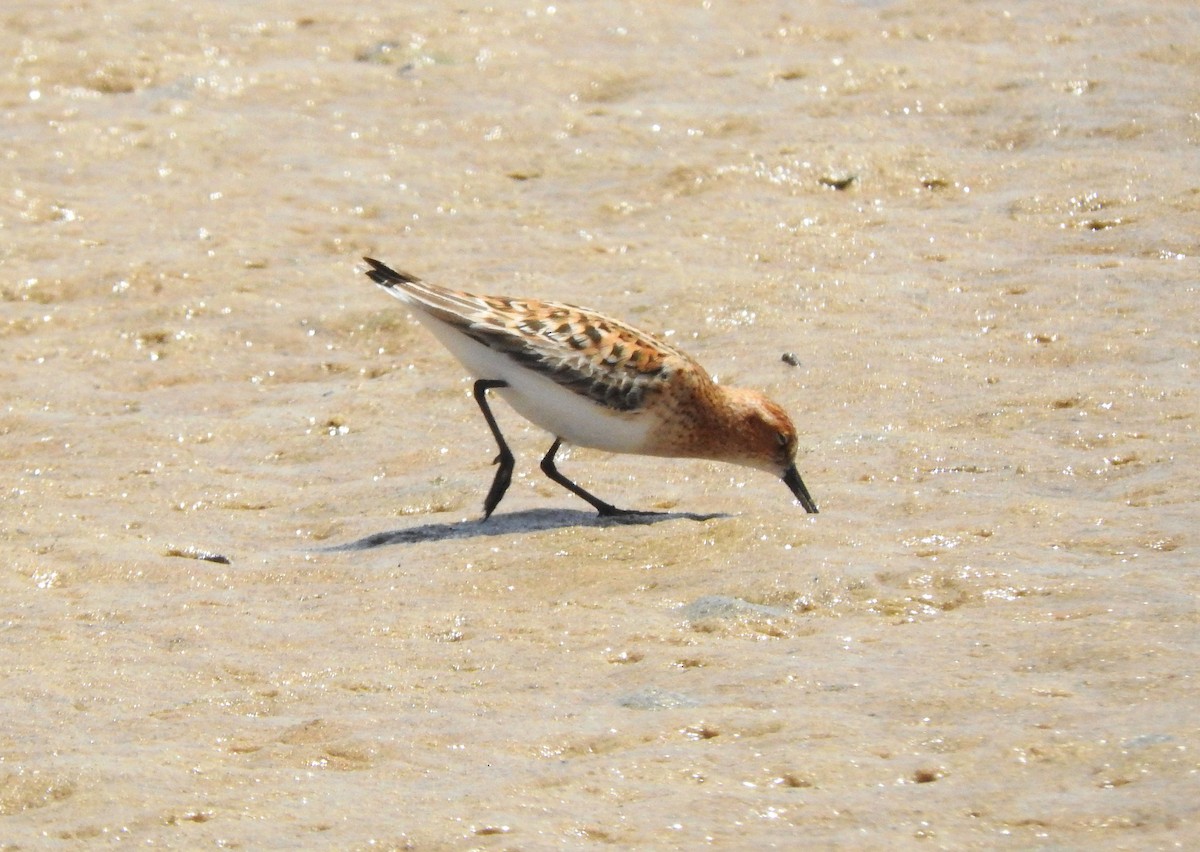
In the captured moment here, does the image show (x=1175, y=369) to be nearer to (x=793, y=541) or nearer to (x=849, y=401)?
(x=849, y=401)

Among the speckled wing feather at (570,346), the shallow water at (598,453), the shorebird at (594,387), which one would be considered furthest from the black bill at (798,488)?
the speckled wing feather at (570,346)

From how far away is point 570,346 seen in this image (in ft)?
25.0

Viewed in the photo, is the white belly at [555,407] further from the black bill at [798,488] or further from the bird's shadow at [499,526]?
the black bill at [798,488]

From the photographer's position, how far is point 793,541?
6605 millimetres

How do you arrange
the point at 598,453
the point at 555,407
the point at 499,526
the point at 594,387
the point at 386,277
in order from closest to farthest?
1. the point at 499,526
2. the point at 594,387
3. the point at 555,407
4. the point at 386,277
5. the point at 598,453

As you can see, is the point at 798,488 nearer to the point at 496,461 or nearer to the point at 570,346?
the point at 570,346

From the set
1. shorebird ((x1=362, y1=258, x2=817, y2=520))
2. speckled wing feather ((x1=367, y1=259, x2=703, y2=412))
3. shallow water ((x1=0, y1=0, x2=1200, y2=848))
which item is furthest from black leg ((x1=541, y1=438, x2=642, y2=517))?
speckled wing feather ((x1=367, y1=259, x2=703, y2=412))

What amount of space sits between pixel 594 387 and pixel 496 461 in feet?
1.84

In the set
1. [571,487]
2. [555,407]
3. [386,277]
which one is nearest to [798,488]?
[571,487]

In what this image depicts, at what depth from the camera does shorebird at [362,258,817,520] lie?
762 centimetres

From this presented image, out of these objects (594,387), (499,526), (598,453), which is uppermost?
(594,387)

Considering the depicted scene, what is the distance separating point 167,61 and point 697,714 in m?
9.67

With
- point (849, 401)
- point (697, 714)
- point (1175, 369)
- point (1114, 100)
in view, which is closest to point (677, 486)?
point (849, 401)

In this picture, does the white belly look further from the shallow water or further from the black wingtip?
the shallow water
